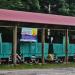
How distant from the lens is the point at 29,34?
2684cm

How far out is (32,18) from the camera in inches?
1054

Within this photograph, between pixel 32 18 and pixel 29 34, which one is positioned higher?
pixel 32 18

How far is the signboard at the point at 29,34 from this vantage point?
2658 cm

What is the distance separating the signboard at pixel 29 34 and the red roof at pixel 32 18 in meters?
0.69

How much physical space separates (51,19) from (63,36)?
2.45m

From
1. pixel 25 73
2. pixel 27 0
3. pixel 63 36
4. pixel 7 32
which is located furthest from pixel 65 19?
pixel 27 0

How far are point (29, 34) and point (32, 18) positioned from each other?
3.39 ft

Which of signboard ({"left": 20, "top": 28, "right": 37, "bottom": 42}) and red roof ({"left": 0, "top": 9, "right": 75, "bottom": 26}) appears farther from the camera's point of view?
signboard ({"left": 20, "top": 28, "right": 37, "bottom": 42})

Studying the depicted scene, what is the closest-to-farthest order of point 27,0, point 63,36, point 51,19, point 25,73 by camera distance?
point 25,73 < point 51,19 < point 63,36 < point 27,0

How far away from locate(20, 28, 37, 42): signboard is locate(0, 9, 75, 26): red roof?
693 mm

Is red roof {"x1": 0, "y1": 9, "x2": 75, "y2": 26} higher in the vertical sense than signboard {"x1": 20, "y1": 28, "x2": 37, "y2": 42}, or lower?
higher

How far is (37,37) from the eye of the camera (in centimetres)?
2819

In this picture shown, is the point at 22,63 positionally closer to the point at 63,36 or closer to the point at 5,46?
the point at 5,46

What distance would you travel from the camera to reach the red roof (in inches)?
998
